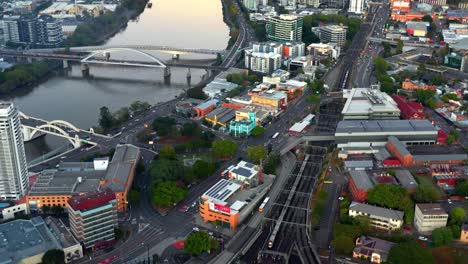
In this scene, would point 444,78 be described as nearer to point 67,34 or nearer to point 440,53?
point 440,53

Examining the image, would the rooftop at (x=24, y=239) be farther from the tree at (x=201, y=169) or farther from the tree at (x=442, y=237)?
the tree at (x=442, y=237)

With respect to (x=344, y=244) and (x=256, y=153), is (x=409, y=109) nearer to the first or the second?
(x=256, y=153)

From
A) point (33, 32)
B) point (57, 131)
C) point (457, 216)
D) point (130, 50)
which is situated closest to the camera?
point (457, 216)

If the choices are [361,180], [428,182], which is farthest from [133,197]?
[428,182]

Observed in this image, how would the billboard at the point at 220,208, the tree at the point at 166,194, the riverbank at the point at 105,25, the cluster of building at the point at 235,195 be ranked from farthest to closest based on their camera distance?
1. the riverbank at the point at 105,25
2. the tree at the point at 166,194
3. the cluster of building at the point at 235,195
4. the billboard at the point at 220,208

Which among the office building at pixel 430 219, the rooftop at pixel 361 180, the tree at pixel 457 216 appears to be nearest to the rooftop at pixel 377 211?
the office building at pixel 430 219

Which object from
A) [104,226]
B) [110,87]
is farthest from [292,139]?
[110,87]

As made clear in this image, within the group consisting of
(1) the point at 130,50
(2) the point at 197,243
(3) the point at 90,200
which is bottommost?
(2) the point at 197,243
